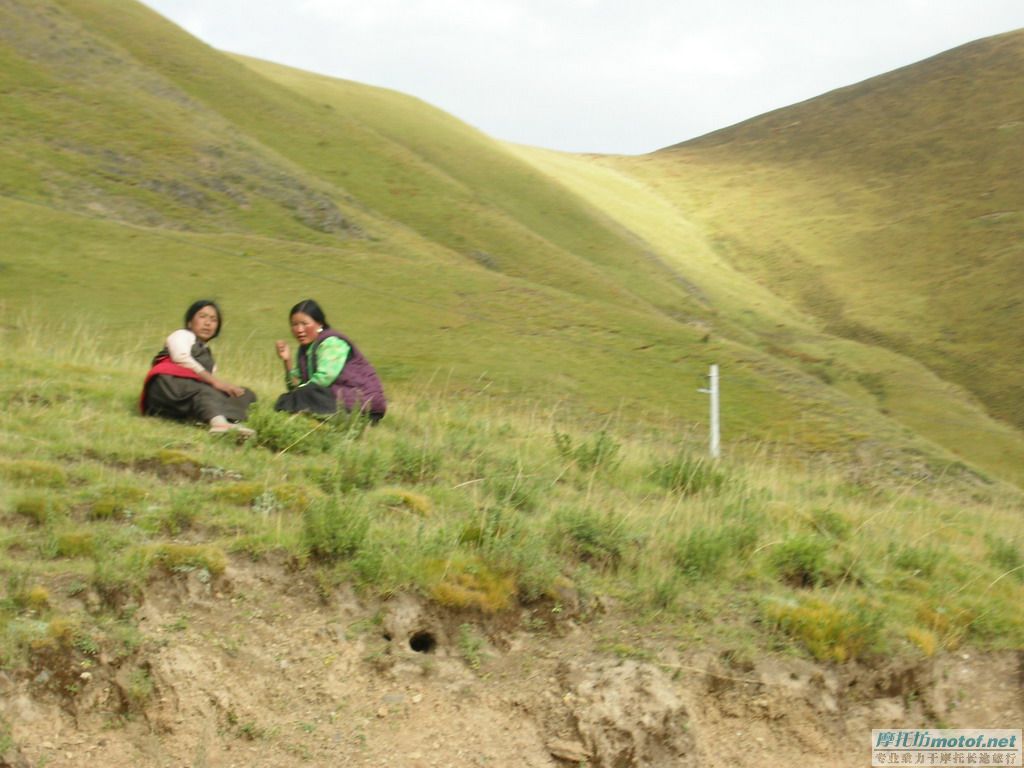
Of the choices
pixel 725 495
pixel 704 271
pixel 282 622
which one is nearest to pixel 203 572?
pixel 282 622

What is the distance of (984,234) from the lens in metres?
54.4

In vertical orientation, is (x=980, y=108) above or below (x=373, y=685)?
above

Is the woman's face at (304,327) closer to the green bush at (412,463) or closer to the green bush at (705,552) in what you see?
the green bush at (412,463)

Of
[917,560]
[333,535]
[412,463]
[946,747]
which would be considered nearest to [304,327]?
[412,463]

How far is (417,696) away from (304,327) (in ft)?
14.1

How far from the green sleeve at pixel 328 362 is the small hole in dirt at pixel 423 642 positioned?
3.40 meters

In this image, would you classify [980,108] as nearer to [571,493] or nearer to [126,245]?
[126,245]

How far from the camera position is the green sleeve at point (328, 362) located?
9539mm

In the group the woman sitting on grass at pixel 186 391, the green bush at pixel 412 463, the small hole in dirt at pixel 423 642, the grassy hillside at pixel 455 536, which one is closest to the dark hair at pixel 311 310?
the woman sitting on grass at pixel 186 391

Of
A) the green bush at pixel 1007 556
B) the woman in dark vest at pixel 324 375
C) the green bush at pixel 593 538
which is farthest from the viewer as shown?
the woman in dark vest at pixel 324 375

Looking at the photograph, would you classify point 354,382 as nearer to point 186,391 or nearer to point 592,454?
point 186,391

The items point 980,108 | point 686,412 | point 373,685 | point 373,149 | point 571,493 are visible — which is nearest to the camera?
point 373,685

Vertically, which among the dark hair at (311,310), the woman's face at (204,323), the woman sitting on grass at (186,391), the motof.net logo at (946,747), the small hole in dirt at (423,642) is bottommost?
the motof.net logo at (946,747)

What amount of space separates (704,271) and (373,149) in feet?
53.0
